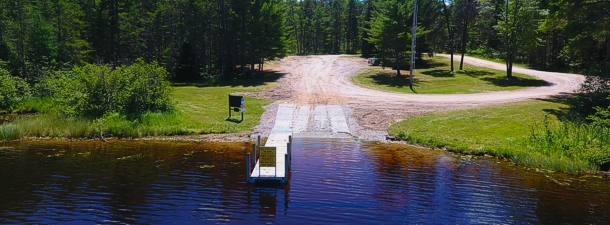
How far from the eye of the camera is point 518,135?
1897cm

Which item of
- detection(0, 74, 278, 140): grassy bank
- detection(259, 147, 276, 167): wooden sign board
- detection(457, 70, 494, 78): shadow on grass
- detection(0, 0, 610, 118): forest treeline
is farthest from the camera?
detection(457, 70, 494, 78): shadow on grass

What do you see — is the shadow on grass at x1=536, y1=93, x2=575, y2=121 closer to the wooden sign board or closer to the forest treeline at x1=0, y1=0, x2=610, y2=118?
the forest treeline at x1=0, y1=0, x2=610, y2=118

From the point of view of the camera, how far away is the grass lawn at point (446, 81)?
33.9 meters

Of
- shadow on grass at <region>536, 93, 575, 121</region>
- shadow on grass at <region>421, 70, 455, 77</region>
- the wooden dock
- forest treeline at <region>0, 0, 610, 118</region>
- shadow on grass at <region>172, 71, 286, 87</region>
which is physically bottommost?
the wooden dock

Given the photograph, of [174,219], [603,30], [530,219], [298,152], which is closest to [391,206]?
[530,219]

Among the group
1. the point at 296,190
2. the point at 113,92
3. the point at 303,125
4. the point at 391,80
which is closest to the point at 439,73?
the point at 391,80

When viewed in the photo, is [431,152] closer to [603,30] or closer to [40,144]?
[603,30]

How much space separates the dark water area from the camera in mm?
10086

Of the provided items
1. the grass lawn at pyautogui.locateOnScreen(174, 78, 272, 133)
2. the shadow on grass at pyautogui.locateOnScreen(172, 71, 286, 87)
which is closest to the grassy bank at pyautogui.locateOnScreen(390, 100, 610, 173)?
the grass lawn at pyautogui.locateOnScreen(174, 78, 272, 133)

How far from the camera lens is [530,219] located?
397 inches

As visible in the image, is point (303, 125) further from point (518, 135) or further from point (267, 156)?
point (518, 135)

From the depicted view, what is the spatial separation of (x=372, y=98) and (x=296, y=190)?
61.5 feet

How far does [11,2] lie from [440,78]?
4724cm

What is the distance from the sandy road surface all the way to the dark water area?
18.4 feet
